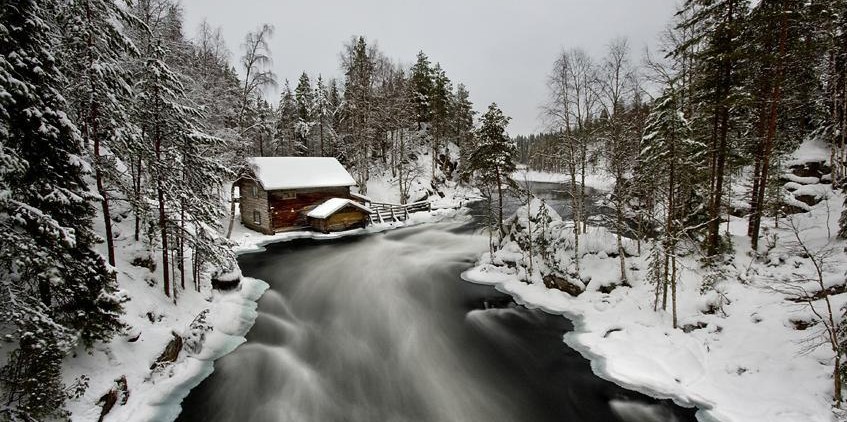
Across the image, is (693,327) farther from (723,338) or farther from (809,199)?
(809,199)

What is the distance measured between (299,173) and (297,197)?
2274 millimetres

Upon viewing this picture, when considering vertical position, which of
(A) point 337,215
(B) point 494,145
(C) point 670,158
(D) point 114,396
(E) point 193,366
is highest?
(B) point 494,145

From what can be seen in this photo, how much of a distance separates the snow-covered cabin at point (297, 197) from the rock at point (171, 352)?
1855 cm

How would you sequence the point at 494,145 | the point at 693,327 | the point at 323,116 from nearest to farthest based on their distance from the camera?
the point at 693,327 → the point at 494,145 → the point at 323,116

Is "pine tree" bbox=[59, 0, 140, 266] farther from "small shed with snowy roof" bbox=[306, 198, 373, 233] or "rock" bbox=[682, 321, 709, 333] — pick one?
"small shed with snowy roof" bbox=[306, 198, 373, 233]

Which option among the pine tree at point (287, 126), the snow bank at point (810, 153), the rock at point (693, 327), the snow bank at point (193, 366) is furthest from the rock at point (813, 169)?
the pine tree at point (287, 126)

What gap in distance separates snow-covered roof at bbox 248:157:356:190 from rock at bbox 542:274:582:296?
2105 cm

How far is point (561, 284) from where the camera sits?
17594 mm

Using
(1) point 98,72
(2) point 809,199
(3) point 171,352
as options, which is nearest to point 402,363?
(3) point 171,352

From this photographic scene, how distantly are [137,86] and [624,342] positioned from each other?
1849cm

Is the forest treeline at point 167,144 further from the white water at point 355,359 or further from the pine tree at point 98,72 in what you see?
the white water at point 355,359

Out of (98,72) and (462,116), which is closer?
(98,72)

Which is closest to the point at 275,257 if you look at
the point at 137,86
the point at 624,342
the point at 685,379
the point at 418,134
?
the point at 137,86

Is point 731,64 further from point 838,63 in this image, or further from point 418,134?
point 418,134
